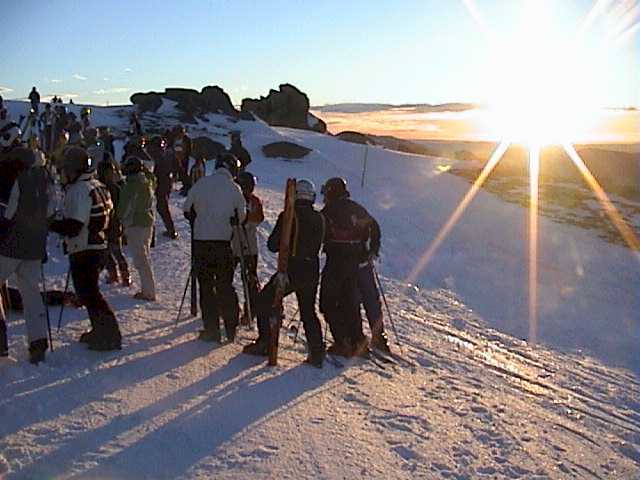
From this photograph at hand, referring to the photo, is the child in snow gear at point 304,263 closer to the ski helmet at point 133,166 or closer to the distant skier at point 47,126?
the ski helmet at point 133,166

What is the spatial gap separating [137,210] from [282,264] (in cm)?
280

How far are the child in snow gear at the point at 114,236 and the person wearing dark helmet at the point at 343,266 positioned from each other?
257 cm

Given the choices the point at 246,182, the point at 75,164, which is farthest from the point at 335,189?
the point at 75,164

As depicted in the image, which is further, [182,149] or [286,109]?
[286,109]

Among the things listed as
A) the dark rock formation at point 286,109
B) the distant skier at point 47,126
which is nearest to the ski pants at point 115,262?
the distant skier at point 47,126

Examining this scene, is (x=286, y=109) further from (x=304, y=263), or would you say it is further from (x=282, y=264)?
(x=282, y=264)

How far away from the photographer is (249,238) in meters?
8.79

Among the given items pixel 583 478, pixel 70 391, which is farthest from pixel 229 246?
pixel 583 478

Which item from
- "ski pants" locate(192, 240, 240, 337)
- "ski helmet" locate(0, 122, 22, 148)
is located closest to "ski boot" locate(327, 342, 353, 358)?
"ski pants" locate(192, 240, 240, 337)

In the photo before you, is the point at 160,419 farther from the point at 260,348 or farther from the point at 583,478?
the point at 583,478

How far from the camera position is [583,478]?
612cm

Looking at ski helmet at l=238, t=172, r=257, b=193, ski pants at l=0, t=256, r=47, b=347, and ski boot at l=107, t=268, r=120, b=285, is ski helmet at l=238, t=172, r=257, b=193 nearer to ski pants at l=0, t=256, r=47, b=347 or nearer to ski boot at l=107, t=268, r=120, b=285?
ski pants at l=0, t=256, r=47, b=347

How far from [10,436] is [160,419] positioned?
1122 millimetres

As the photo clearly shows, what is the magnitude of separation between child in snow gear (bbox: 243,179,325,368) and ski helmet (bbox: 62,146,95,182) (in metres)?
1.93
